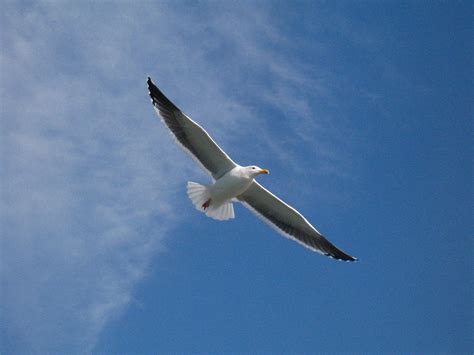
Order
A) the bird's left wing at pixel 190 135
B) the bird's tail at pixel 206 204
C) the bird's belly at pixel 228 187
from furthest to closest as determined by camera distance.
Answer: the bird's tail at pixel 206 204 → the bird's belly at pixel 228 187 → the bird's left wing at pixel 190 135

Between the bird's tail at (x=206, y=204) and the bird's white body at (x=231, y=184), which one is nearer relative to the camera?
the bird's white body at (x=231, y=184)

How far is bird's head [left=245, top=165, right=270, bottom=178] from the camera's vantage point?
40.7 ft

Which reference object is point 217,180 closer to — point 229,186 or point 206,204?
point 229,186

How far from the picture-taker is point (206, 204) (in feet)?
41.3

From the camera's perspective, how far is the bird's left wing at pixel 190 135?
12227 mm

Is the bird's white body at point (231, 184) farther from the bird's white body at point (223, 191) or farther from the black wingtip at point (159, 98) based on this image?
the black wingtip at point (159, 98)

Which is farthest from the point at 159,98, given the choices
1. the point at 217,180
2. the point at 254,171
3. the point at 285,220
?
the point at 285,220

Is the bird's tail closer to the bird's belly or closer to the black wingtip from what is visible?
the bird's belly

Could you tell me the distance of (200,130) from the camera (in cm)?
1215

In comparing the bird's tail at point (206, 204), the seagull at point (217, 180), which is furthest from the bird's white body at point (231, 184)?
the bird's tail at point (206, 204)

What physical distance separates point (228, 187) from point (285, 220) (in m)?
1.37

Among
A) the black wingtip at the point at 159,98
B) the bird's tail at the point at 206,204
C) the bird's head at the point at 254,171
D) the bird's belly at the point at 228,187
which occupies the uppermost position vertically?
the bird's head at the point at 254,171

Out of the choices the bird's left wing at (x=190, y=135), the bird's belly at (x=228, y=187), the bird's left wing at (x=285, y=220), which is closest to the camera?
the bird's left wing at (x=190, y=135)

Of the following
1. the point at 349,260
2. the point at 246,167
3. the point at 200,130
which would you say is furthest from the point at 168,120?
the point at 349,260
